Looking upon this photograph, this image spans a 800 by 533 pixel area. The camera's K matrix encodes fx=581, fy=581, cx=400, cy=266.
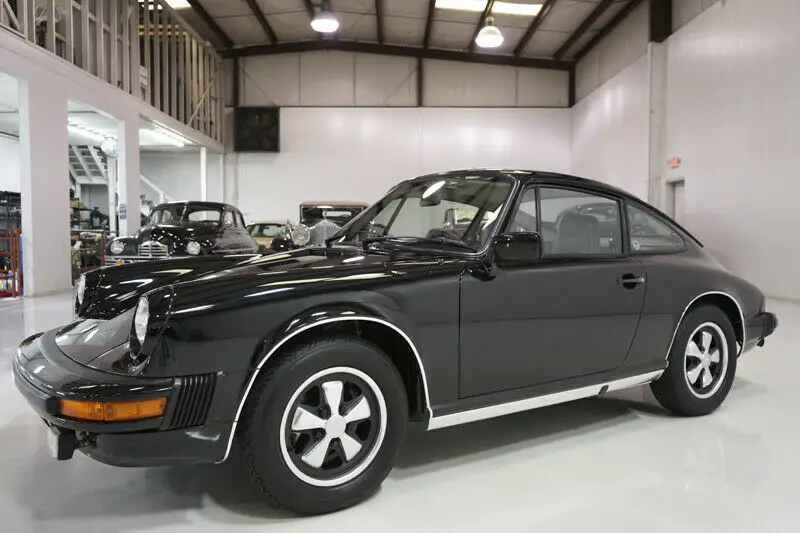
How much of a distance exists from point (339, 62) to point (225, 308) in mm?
17414

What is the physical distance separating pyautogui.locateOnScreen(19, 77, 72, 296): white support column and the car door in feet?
28.5

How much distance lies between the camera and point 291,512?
2.04 meters

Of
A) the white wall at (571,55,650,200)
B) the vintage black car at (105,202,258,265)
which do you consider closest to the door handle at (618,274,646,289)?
the vintage black car at (105,202,258,265)

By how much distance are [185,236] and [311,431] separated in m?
6.74

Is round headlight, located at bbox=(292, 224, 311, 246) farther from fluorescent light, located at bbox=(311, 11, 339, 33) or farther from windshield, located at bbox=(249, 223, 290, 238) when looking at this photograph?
windshield, located at bbox=(249, 223, 290, 238)

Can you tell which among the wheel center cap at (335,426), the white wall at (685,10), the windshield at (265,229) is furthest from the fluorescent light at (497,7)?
the wheel center cap at (335,426)

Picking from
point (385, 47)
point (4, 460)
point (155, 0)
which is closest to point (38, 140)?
→ point (155, 0)

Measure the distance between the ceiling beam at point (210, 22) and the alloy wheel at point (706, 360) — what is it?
14.7m

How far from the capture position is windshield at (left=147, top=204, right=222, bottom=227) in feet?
28.7

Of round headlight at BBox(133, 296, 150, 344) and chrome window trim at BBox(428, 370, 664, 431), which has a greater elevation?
round headlight at BBox(133, 296, 150, 344)

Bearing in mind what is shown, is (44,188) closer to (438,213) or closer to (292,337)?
(438,213)

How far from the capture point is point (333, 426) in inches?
79.7

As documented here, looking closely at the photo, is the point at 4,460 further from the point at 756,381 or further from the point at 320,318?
the point at 756,381

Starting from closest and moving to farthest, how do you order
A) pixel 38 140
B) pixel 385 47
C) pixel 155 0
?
pixel 38 140 < pixel 155 0 < pixel 385 47
